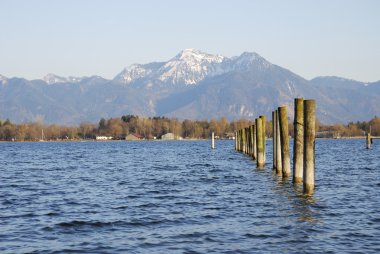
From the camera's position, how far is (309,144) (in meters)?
26.5

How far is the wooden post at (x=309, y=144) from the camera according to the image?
87.1ft

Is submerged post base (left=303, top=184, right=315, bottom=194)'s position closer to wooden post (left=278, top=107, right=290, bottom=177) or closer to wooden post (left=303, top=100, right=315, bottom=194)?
wooden post (left=303, top=100, right=315, bottom=194)

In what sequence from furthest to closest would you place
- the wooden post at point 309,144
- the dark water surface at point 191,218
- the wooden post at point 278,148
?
the wooden post at point 278,148 → the wooden post at point 309,144 → the dark water surface at point 191,218

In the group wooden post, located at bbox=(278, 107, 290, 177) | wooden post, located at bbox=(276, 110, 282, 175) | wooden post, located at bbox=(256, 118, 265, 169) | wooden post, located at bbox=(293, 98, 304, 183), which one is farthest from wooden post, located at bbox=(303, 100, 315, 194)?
wooden post, located at bbox=(256, 118, 265, 169)

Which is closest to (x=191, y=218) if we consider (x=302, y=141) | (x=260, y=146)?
(x=302, y=141)

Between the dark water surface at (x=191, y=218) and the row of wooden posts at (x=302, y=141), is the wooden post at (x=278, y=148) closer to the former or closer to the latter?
the row of wooden posts at (x=302, y=141)

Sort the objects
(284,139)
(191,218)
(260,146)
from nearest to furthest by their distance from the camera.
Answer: (191,218) < (284,139) < (260,146)

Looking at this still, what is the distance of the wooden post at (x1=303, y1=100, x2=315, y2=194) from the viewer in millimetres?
26547

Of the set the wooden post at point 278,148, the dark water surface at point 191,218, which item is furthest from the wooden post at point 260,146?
the dark water surface at point 191,218

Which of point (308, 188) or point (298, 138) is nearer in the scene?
point (308, 188)

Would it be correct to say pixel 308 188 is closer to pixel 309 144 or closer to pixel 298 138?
pixel 309 144


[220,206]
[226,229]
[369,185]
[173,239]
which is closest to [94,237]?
[173,239]

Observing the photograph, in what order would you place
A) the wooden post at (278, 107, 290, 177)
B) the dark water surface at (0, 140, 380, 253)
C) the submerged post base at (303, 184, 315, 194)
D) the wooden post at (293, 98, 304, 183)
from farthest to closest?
the wooden post at (278, 107, 290, 177) → the wooden post at (293, 98, 304, 183) → the submerged post base at (303, 184, 315, 194) → the dark water surface at (0, 140, 380, 253)

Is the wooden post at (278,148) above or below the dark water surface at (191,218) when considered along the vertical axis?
above
